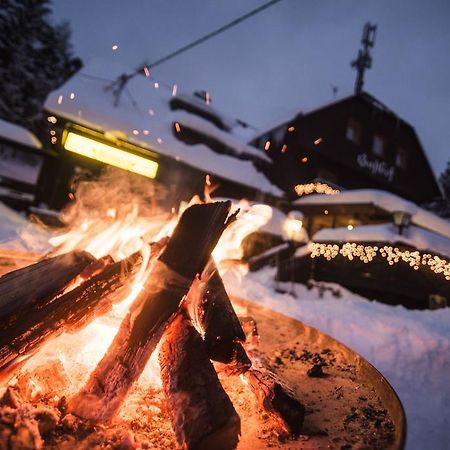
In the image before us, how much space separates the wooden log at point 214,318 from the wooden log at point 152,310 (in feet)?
0.76

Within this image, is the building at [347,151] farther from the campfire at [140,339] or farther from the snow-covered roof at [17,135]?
the campfire at [140,339]

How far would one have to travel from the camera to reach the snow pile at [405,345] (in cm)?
401

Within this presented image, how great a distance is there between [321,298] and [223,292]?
733 centimetres

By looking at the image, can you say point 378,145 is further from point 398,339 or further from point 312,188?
point 398,339

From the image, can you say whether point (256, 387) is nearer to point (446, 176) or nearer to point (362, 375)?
point (362, 375)

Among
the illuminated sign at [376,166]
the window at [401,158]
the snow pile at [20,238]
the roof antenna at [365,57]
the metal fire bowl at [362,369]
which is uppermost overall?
the roof antenna at [365,57]

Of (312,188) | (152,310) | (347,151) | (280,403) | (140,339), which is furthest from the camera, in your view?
(347,151)

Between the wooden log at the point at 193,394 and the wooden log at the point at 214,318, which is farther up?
the wooden log at the point at 214,318

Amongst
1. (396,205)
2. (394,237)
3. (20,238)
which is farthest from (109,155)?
(396,205)

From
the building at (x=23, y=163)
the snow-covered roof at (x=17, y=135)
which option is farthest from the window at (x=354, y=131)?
the snow-covered roof at (x=17, y=135)

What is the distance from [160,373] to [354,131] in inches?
979

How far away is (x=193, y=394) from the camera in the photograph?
218cm

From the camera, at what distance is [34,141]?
16016 millimetres

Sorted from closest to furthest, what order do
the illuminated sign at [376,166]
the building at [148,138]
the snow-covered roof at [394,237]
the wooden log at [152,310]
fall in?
1. the wooden log at [152,310]
2. the snow-covered roof at [394,237]
3. the building at [148,138]
4. the illuminated sign at [376,166]
